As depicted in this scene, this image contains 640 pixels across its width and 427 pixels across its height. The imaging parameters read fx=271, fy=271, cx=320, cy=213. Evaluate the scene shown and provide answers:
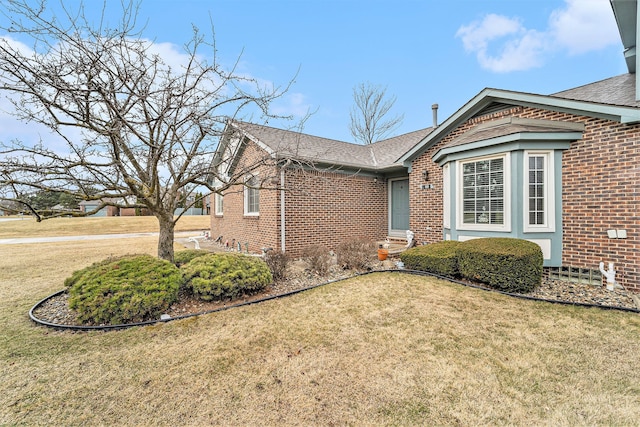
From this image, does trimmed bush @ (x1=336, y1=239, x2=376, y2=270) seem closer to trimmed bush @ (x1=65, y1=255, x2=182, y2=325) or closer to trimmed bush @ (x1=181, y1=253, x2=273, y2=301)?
trimmed bush @ (x1=181, y1=253, x2=273, y2=301)

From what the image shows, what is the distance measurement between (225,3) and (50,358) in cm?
694

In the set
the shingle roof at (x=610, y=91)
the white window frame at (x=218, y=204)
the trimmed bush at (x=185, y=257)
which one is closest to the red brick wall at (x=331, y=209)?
the trimmed bush at (x=185, y=257)

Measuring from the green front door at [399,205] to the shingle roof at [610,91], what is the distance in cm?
546

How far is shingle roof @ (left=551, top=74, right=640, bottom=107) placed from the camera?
6168 mm

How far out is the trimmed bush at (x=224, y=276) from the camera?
195 inches

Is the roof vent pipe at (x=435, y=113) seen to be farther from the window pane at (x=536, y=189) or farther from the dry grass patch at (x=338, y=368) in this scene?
the dry grass patch at (x=338, y=368)

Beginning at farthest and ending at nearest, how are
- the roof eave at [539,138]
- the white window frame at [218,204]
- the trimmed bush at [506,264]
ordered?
the white window frame at [218,204], the roof eave at [539,138], the trimmed bush at [506,264]

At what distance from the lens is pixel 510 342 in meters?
3.47

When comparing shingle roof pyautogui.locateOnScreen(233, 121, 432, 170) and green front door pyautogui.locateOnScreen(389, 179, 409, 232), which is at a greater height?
shingle roof pyautogui.locateOnScreen(233, 121, 432, 170)

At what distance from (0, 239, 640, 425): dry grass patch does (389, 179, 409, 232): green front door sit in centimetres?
643

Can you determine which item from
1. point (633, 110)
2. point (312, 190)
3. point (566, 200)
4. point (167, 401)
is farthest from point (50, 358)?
point (633, 110)

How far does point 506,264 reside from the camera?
5348 millimetres

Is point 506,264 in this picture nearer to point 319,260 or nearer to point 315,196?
point 319,260

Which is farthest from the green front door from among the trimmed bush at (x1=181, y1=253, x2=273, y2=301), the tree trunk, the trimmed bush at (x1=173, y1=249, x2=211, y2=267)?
the tree trunk
